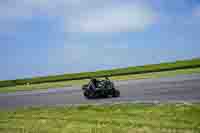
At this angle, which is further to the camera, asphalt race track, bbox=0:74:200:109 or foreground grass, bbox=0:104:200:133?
asphalt race track, bbox=0:74:200:109

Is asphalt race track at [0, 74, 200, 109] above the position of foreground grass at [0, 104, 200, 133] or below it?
above

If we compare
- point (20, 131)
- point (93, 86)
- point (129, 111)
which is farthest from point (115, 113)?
point (93, 86)

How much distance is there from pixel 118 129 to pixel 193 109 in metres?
4.39

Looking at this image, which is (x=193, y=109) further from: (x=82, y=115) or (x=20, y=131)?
(x=20, y=131)

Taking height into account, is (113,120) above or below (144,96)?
below

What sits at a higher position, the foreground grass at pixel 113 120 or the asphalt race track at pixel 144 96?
the asphalt race track at pixel 144 96

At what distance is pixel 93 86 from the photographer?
89.1 ft

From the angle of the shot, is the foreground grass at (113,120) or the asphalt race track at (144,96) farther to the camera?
the asphalt race track at (144,96)

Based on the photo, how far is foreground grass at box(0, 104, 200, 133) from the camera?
13.1m

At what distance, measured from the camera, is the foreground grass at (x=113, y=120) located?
13.1 metres

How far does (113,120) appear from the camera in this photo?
1541 centimetres

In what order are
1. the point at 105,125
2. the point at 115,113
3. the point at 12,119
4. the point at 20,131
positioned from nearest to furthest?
the point at 105,125 → the point at 20,131 → the point at 115,113 → the point at 12,119

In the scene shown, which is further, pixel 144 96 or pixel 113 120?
pixel 144 96

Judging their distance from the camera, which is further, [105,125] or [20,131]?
[20,131]
